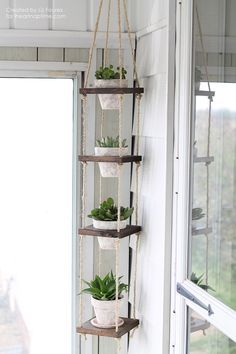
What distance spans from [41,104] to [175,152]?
2.54ft

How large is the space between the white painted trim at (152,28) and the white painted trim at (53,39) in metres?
0.05

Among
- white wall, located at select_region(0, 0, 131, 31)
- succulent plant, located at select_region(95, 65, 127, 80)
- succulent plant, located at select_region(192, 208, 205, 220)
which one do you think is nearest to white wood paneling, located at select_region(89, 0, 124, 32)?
white wall, located at select_region(0, 0, 131, 31)

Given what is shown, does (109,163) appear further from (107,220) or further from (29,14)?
(29,14)

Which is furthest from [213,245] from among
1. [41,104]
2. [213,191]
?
[41,104]

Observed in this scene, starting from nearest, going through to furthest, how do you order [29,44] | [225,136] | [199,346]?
1. [225,136]
2. [199,346]
3. [29,44]

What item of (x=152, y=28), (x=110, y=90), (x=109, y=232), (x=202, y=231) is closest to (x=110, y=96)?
(x=110, y=90)

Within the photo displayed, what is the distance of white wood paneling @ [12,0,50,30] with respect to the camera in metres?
2.44

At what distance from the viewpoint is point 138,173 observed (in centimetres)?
249

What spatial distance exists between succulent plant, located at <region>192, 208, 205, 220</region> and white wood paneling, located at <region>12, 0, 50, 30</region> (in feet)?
3.33

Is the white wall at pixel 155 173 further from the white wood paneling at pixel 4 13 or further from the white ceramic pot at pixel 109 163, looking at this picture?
the white wood paneling at pixel 4 13

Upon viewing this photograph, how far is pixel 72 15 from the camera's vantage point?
2490 mm

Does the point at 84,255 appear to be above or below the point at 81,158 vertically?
below

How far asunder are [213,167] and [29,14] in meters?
1.08

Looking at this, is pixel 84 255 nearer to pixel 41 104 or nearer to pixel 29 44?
pixel 41 104
